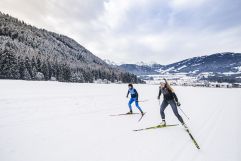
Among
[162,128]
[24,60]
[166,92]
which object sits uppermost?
[24,60]

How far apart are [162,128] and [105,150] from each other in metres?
4.00

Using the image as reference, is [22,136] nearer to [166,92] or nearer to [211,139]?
[166,92]

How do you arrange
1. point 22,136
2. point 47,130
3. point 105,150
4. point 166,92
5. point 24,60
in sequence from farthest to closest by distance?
point 24,60 → point 166,92 → point 47,130 → point 22,136 → point 105,150

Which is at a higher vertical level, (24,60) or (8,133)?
(24,60)

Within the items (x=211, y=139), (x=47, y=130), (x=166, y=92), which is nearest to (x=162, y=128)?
(x=166, y=92)

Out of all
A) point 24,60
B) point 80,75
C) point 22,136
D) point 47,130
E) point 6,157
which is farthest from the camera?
point 80,75

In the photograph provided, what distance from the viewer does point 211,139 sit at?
7.77m

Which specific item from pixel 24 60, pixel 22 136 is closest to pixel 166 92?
pixel 22 136

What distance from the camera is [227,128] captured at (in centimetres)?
956

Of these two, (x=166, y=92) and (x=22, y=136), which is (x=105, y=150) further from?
(x=166, y=92)

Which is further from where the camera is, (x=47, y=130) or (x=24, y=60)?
(x=24, y=60)

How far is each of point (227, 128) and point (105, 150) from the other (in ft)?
19.7

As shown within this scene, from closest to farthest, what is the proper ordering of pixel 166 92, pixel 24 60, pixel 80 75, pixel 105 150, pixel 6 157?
1. pixel 6 157
2. pixel 105 150
3. pixel 166 92
4. pixel 24 60
5. pixel 80 75

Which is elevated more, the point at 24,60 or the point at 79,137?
the point at 24,60
